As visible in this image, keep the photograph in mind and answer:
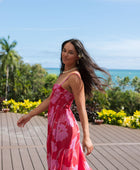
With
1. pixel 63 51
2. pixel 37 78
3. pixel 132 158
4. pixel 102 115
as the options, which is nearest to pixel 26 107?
pixel 102 115

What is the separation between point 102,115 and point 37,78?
31583mm

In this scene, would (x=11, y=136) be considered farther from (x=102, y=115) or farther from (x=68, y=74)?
(x=68, y=74)

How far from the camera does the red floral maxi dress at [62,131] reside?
2234 millimetres

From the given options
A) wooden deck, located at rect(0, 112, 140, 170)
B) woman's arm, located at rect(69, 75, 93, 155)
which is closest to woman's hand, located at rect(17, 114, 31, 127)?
woman's arm, located at rect(69, 75, 93, 155)

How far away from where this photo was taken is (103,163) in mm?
4059

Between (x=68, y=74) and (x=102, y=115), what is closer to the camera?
(x=68, y=74)

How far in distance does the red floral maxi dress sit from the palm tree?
37.5 m

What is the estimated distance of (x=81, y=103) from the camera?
2.16 meters

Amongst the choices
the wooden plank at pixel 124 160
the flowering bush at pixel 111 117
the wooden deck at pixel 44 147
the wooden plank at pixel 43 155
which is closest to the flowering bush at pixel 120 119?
the flowering bush at pixel 111 117

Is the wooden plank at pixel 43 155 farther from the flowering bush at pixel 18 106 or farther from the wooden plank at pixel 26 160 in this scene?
the flowering bush at pixel 18 106

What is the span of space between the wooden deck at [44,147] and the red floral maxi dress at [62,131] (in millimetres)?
1604

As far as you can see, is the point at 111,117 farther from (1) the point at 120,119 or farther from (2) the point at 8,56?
(2) the point at 8,56

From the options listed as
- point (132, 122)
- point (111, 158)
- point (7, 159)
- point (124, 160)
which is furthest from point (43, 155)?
point (132, 122)

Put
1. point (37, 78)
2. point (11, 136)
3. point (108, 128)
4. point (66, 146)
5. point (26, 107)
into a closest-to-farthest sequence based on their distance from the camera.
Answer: point (66, 146), point (11, 136), point (108, 128), point (26, 107), point (37, 78)
